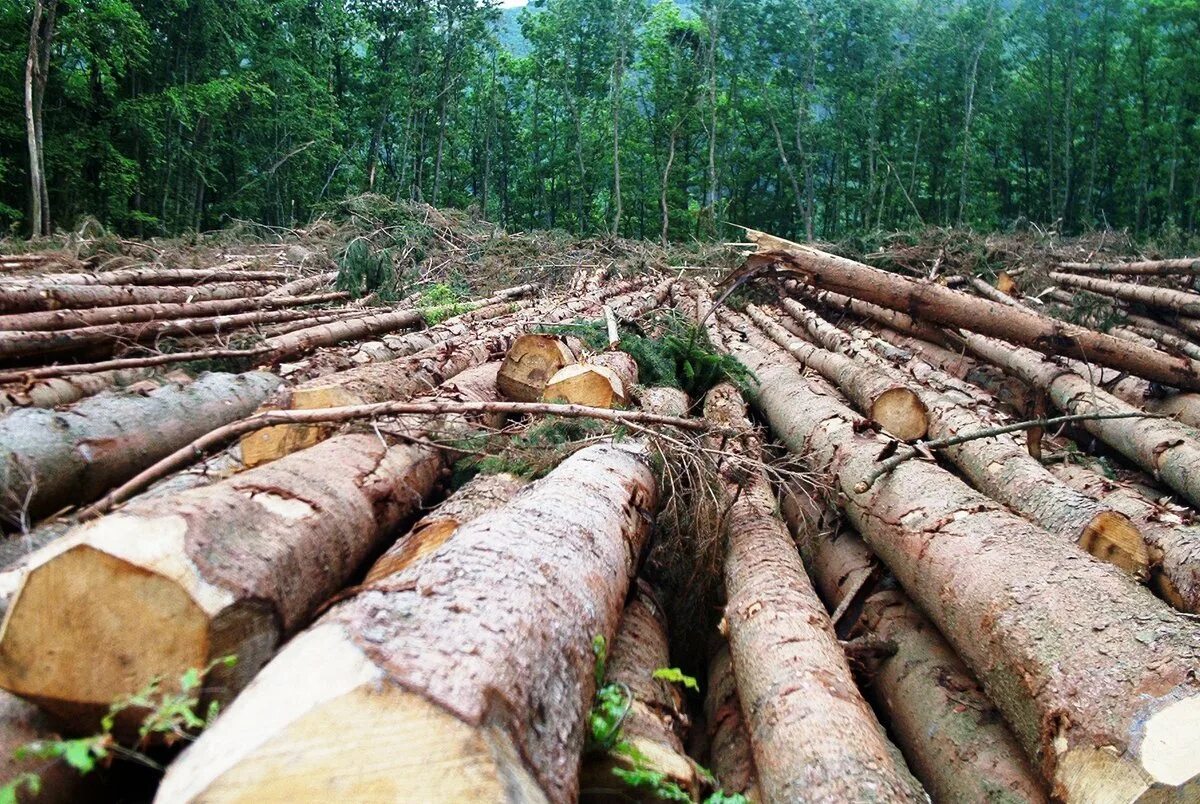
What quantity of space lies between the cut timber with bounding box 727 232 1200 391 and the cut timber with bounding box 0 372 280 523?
4.37 metres

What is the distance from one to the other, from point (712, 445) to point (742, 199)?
3729 centimetres

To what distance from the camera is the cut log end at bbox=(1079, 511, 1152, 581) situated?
3131mm

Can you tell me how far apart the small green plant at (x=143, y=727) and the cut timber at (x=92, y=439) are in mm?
1396

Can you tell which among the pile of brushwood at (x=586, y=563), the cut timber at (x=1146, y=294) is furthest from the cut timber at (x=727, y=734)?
the cut timber at (x=1146, y=294)

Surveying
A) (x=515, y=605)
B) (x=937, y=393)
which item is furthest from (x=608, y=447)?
(x=937, y=393)

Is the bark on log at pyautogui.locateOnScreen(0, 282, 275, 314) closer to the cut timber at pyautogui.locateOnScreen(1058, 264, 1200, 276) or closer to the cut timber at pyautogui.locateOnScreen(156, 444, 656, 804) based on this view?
the cut timber at pyautogui.locateOnScreen(156, 444, 656, 804)

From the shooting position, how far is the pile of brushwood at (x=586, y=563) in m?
1.54

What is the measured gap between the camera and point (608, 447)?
3479 mm

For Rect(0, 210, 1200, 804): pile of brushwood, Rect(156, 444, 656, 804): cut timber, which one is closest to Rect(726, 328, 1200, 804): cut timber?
Rect(0, 210, 1200, 804): pile of brushwood

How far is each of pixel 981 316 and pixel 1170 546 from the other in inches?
98.5

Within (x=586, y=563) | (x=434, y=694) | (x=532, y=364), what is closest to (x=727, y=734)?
(x=586, y=563)

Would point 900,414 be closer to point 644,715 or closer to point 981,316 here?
point 981,316

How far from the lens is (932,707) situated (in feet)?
9.09

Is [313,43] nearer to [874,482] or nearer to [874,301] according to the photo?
[874,301]
